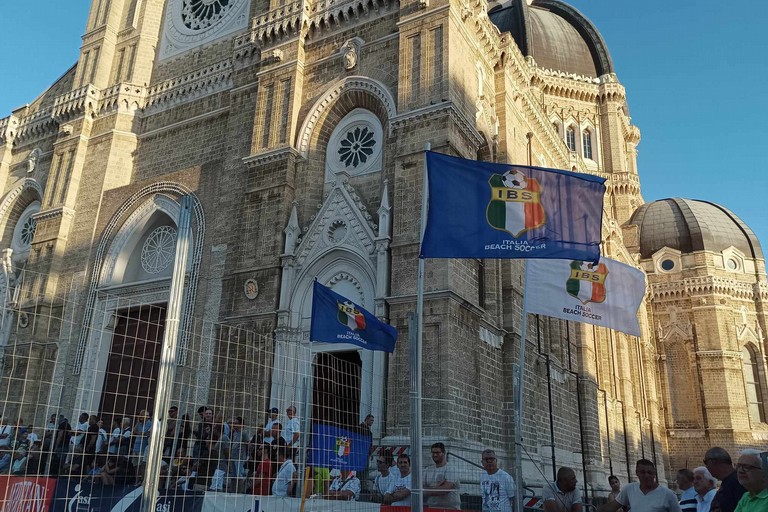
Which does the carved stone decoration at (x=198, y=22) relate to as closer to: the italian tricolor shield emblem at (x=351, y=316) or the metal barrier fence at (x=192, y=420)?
the metal barrier fence at (x=192, y=420)

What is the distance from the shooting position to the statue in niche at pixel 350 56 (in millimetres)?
19203

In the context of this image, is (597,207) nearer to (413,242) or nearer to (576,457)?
(413,242)

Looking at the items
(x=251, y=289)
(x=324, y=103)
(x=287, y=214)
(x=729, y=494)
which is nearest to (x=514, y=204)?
(x=729, y=494)

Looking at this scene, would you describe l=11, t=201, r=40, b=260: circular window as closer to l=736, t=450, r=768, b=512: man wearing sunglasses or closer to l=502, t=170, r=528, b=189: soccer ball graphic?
l=502, t=170, r=528, b=189: soccer ball graphic

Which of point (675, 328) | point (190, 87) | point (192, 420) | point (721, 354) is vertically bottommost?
point (192, 420)

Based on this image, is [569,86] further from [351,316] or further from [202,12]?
[351,316]

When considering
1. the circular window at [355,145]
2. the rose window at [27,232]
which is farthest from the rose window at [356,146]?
the rose window at [27,232]

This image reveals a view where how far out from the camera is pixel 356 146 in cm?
1895

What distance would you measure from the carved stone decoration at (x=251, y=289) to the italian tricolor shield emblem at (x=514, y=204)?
10.1 metres

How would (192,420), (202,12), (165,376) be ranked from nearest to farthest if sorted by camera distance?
(165,376) → (192,420) → (202,12)

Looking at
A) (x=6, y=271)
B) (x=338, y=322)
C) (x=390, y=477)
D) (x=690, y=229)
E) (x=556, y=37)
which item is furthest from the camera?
(x=556, y=37)

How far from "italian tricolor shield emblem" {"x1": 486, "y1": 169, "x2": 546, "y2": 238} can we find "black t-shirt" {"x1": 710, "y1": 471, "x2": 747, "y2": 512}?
4.23 metres

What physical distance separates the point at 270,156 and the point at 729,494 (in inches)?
613

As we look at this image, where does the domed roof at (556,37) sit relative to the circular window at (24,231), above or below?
above
